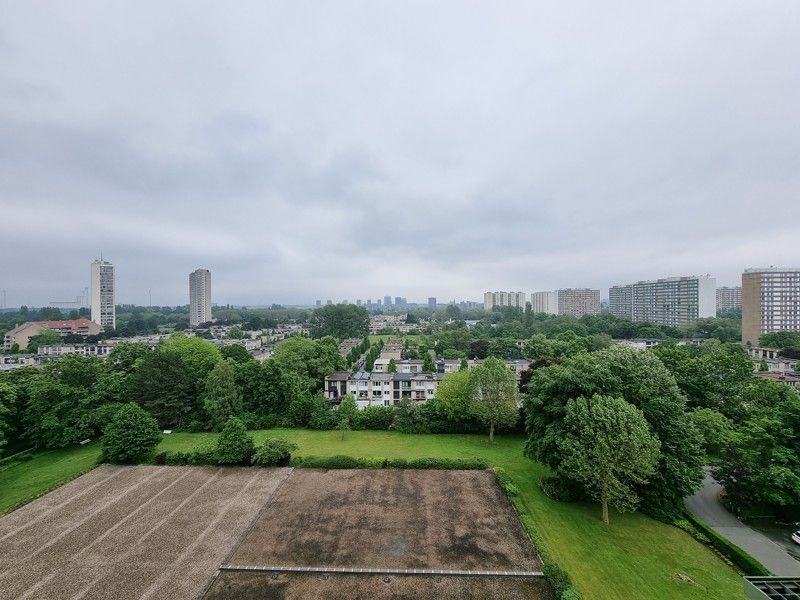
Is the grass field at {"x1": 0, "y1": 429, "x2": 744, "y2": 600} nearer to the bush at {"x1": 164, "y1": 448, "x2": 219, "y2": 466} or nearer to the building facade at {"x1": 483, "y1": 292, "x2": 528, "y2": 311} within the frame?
the bush at {"x1": 164, "y1": 448, "x2": 219, "y2": 466}

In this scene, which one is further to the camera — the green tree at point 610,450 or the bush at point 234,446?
the bush at point 234,446

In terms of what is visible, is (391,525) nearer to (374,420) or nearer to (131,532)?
(131,532)

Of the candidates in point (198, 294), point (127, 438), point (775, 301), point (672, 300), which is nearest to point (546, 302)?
point (672, 300)

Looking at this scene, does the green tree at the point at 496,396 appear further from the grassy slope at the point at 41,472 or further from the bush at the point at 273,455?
the grassy slope at the point at 41,472

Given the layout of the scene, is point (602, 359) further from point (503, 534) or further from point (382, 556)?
point (382, 556)

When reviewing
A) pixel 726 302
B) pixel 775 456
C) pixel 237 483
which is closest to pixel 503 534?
pixel 775 456

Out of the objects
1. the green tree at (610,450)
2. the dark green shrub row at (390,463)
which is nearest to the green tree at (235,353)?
the dark green shrub row at (390,463)
